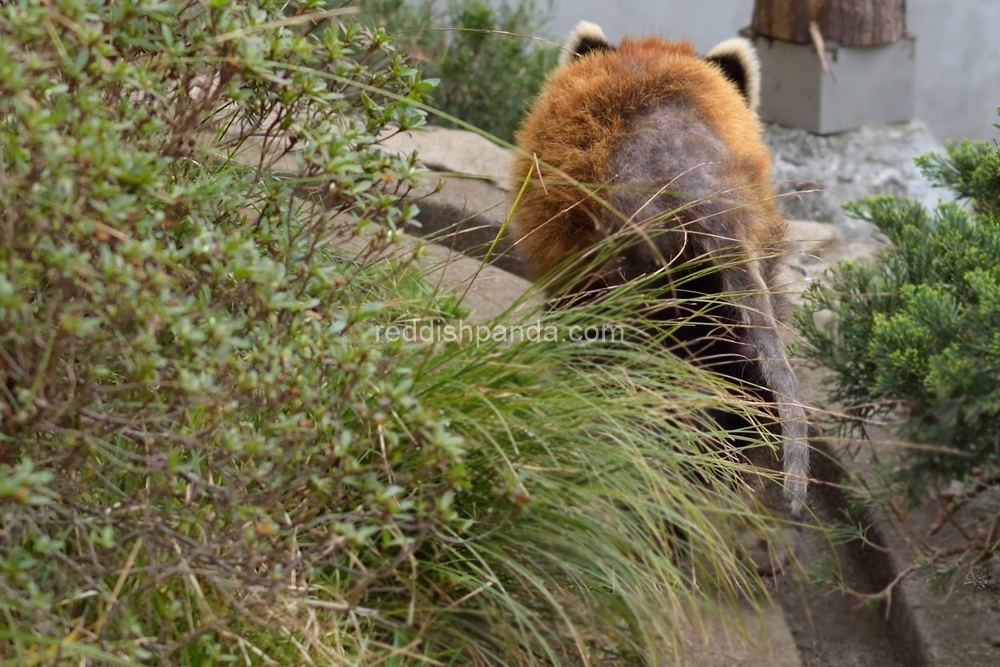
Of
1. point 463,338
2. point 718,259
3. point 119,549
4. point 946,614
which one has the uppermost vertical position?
point 718,259

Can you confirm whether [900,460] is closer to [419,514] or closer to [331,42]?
[419,514]

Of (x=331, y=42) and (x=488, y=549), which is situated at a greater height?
(x=331, y=42)

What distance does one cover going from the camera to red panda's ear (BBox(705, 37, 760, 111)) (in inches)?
142

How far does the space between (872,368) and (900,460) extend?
0.31 meters

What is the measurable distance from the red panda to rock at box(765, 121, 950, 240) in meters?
3.16

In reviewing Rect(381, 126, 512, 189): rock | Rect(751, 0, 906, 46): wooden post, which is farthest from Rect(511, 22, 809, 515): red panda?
Rect(751, 0, 906, 46): wooden post

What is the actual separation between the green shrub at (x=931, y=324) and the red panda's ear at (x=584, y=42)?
108 cm

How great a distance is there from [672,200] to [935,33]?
5685 millimetres

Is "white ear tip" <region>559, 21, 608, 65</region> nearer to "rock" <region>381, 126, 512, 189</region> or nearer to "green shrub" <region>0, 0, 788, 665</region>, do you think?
"green shrub" <region>0, 0, 788, 665</region>

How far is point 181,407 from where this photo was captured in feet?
6.48

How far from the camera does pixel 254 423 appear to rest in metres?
2.33

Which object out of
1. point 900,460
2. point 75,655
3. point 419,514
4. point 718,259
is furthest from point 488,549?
point 900,460

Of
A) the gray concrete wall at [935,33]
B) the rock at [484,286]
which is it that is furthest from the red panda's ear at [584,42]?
the gray concrete wall at [935,33]

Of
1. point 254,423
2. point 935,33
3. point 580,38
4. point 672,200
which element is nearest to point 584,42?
point 580,38
